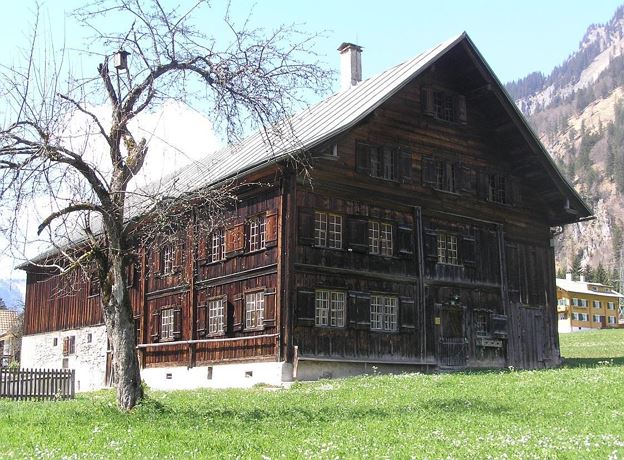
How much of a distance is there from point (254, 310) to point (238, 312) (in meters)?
0.90

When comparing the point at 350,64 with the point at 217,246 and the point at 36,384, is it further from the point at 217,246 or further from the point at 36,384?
the point at 36,384

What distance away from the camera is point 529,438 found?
10500 millimetres

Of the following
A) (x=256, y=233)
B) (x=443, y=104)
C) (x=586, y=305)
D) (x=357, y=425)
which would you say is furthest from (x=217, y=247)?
(x=586, y=305)

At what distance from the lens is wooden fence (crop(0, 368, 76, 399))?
22516 mm

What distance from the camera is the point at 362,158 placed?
26734 millimetres

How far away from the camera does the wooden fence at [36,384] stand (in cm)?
2252

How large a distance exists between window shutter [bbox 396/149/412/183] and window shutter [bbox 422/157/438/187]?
2.33ft

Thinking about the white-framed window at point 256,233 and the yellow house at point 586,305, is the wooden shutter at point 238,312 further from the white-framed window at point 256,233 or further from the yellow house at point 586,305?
the yellow house at point 586,305

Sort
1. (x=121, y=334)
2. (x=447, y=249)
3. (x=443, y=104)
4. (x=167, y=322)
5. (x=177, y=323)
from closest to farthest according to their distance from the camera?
(x=121, y=334) < (x=447, y=249) < (x=177, y=323) < (x=443, y=104) < (x=167, y=322)

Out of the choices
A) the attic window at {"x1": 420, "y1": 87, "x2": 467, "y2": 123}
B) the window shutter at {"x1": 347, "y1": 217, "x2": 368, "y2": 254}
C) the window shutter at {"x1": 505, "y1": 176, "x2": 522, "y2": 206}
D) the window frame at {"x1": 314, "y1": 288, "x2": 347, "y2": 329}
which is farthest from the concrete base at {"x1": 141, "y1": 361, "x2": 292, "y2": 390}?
the window shutter at {"x1": 505, "y1": 176, "x2": 522, "y2": 206}

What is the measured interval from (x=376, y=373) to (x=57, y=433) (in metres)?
14.9

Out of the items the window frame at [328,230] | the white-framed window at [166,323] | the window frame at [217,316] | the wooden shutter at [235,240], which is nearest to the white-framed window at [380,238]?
the window frame at [328,230]

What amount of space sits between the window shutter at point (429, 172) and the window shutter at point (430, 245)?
1794mm

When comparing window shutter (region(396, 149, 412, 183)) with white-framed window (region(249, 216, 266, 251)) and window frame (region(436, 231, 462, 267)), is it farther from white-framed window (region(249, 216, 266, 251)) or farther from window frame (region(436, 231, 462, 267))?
white-framed window (region(249, 216, 266, 251))
